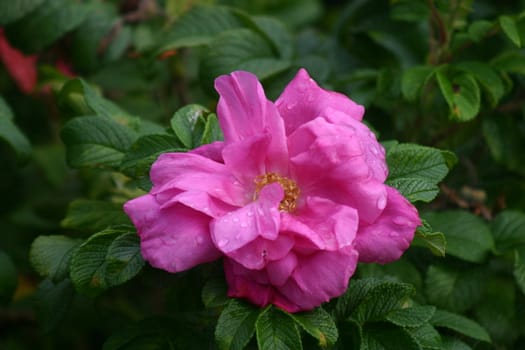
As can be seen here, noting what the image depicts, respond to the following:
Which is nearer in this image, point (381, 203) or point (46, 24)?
point (381, 203)

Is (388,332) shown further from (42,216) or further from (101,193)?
(42,216)

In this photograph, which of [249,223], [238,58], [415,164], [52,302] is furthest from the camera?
[238,58]

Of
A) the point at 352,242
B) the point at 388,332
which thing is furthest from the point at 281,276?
the point at 388,332

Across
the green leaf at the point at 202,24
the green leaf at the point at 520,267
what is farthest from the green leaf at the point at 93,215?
the green leaf at the point at 520,267

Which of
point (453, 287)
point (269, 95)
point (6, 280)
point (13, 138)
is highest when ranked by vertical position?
point (13, 138)

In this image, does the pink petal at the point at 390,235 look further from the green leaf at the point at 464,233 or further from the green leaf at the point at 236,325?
the green leaf at the point at 464,233

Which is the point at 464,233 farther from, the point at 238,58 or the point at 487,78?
the point at 238,58

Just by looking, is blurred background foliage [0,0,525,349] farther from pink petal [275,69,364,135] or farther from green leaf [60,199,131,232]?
pink petal [275,69,364,135]

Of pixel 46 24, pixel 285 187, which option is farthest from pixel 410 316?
pixel 46 24
